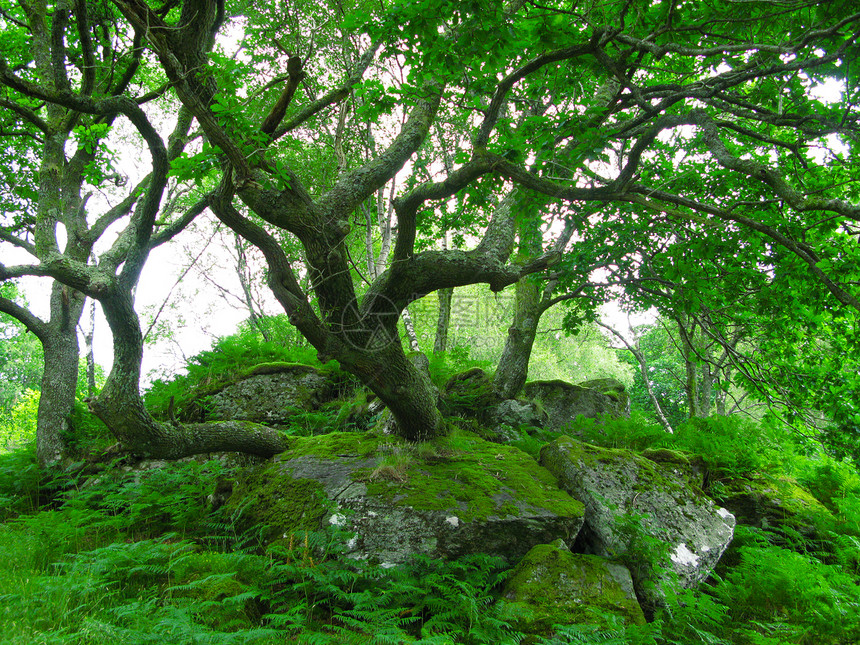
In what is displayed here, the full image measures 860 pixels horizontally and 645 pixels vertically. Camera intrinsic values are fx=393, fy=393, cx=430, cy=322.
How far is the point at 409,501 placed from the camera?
15.2 feet

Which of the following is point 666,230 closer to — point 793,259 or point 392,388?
point 793,259

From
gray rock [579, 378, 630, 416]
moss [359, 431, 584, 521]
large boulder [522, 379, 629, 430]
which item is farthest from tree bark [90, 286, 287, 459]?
gray rock [579, 378, 630, 416]

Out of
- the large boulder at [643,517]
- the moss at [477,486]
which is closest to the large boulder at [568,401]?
the large boulder at [643,517]

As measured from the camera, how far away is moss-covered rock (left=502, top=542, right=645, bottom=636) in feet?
11.0

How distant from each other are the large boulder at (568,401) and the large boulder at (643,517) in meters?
3.44

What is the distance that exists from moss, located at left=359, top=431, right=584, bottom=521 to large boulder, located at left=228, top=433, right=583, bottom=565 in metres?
0.01

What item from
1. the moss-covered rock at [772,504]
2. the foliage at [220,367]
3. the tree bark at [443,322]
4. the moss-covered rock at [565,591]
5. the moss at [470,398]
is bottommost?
the moss-covered rock at [772,504]

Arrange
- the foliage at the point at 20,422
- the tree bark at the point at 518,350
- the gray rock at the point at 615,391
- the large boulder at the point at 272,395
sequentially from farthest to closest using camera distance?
the foliage at the point at 20,422 < the gray rock at the point at 615,391 < the tree bark at the point at 518,350 < the large boulder at the point at 272,395

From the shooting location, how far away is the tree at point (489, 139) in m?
3.73

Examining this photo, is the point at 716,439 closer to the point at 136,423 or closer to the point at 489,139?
the point at 489,139

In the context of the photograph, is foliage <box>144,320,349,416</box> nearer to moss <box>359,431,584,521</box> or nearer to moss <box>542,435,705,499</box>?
moss <box>359,431,584,521</box>

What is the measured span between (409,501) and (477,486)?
3.09 ft

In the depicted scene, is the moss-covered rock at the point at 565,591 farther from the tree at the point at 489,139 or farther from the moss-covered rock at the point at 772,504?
the moss-covered rock at the point at 772,504

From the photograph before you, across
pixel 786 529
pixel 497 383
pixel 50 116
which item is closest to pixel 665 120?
pixel 786 529
